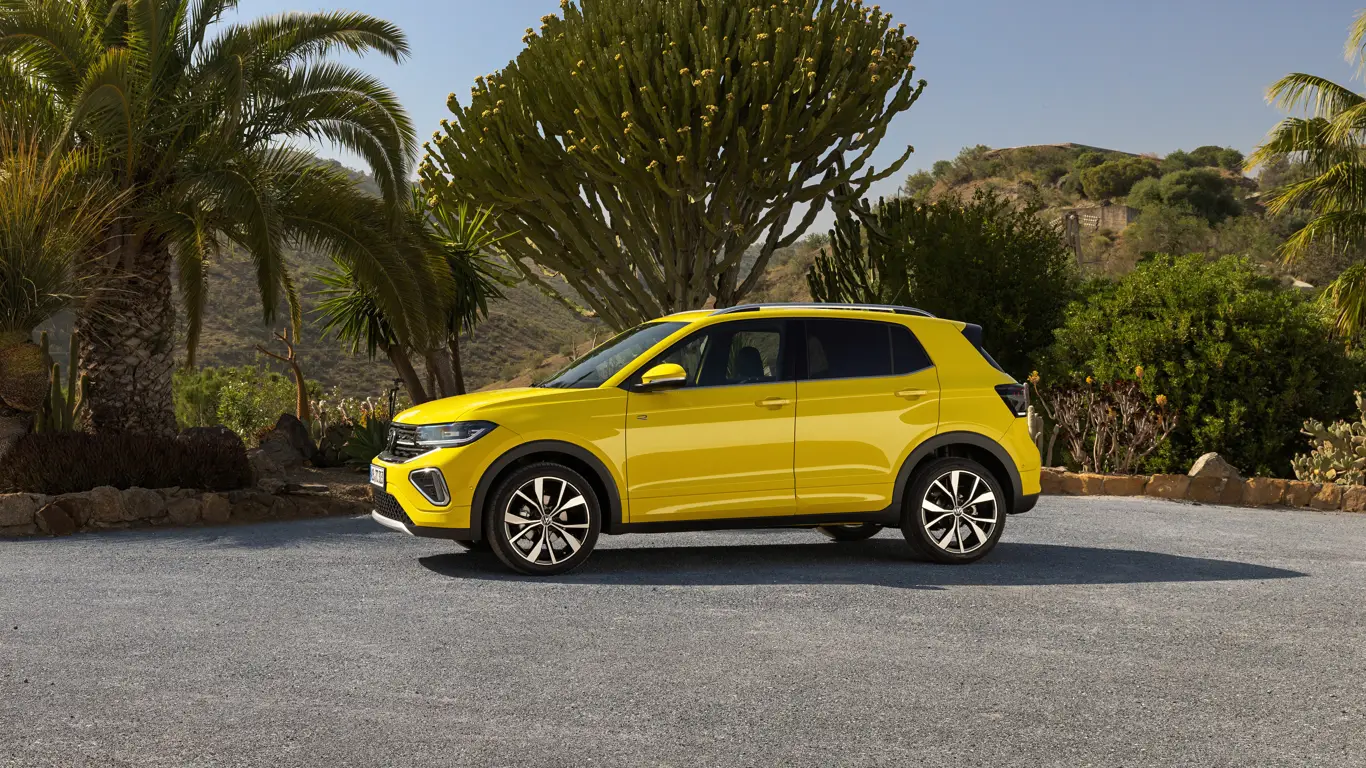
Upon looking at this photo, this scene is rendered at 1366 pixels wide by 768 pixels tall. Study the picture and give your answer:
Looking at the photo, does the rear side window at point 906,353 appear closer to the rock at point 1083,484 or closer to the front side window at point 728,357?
the front side window at point 728,357

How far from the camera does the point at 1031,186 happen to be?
207ft

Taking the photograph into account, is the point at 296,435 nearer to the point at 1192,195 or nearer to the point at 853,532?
the point at 853,532

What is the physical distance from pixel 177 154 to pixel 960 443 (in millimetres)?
9611

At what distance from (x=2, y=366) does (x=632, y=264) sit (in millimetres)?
9429

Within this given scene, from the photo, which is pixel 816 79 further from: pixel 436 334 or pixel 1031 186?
pixel 1031 186

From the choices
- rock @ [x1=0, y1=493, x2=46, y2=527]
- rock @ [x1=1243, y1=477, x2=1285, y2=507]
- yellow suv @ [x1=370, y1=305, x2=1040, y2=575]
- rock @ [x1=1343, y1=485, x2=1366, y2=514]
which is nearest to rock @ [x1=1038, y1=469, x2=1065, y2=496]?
rock @ [x1=1243, y1=477, x2=1285, y2=507]

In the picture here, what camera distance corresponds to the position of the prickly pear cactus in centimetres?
1405

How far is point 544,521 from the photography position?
838cm

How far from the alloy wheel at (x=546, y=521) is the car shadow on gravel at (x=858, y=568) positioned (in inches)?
7.1

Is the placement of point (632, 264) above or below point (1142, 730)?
above

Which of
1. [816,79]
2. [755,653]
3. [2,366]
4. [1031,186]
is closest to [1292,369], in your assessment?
[816,79]

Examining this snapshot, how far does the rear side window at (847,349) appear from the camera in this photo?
8.89 m

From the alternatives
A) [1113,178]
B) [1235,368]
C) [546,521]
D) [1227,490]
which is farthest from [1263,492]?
[1113,178]

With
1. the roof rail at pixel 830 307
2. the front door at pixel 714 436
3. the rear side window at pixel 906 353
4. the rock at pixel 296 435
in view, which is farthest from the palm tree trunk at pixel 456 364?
the rear side window at pixel 906 353
